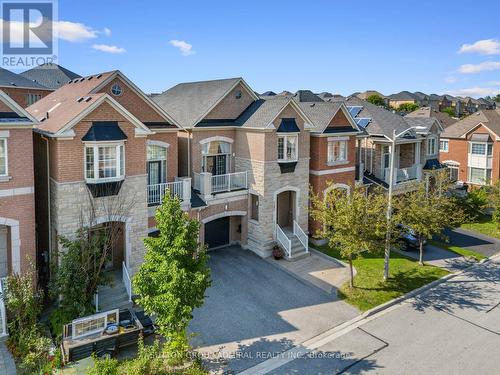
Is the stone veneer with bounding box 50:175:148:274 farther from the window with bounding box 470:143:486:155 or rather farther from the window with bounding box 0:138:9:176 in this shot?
the window with bounding box 470:143:486:155

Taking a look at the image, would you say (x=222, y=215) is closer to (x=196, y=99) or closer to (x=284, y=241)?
(x=284, y=241)

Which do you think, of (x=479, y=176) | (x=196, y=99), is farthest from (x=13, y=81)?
(x=479, y=176)

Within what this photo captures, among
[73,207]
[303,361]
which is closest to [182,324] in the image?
[303,361]

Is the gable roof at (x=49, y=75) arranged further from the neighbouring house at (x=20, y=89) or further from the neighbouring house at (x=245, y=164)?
the neighbouring house at (x=245, y=164)

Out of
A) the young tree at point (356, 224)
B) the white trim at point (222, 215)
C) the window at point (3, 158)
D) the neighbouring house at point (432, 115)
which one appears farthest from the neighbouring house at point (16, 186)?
the neighbouring house at point (432, 115)

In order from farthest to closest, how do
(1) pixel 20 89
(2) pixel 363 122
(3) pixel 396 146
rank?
(1) pixel 20 89 → (3) pixel 396 146 → (2) pixel 363 122

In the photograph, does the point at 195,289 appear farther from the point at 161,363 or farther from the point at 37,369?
the point at 37,369

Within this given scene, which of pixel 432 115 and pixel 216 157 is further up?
pixel 432 115

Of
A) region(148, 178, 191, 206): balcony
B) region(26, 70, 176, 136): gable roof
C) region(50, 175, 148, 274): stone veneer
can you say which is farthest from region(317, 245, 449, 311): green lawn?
region(26, 70, 176, 136): gable roof
